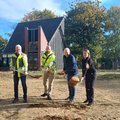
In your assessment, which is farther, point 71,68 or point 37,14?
point 37,14

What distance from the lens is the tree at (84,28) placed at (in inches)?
2287

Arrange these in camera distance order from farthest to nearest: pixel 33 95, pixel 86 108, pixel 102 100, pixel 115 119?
pixel 33 95 → pixel 102 100 → pixel 86 108 → pixel 115 119

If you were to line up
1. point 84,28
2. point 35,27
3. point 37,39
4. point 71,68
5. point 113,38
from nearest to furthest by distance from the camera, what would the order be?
point 71,68 < point 37,39 < point 35,27 < point 84,28 < point 113,38

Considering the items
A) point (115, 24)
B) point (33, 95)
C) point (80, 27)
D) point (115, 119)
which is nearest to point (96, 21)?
point (80, 27)

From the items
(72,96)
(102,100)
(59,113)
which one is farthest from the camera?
(102,100)

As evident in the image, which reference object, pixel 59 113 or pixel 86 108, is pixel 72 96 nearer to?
pixel 86 108

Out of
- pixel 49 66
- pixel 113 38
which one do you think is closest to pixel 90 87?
pixel 49 66

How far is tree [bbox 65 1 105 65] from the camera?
5809cm

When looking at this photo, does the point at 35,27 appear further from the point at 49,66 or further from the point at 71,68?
the point at 71,68

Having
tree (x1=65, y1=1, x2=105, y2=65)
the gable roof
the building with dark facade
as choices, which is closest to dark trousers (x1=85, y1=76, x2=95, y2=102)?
the building with dark facade

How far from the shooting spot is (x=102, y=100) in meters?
13.2

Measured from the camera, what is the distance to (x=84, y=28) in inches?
2314

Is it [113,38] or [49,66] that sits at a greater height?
[113,38]

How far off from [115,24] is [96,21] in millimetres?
7071
